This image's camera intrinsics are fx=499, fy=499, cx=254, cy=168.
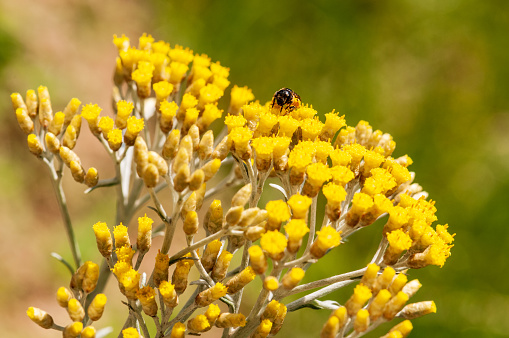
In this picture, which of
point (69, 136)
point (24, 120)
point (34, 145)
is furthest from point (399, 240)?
point (24, 120)

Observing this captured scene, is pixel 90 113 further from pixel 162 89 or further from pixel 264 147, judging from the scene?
pixel 264 147

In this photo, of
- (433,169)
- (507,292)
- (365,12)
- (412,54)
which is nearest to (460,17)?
(412,54)

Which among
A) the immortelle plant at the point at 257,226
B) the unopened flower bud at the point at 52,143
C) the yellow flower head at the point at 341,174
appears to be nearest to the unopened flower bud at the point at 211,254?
the immortelle plant at the point at 257,226

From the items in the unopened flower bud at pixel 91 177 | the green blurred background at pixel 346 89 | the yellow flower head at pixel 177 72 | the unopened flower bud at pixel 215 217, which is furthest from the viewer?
the green blurred background at pixel 346 89

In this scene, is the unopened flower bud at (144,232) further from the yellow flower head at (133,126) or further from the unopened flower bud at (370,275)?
the unopened flower bud at (370,275)

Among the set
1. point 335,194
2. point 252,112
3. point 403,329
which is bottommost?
point 403,329

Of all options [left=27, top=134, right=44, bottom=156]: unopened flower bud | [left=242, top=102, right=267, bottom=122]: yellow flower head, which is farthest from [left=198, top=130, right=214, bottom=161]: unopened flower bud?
[left=27, top=134, right=44, bottom=156]: unopened flower bud

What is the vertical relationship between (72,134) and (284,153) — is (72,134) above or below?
above

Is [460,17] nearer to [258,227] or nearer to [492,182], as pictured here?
[492,182]
